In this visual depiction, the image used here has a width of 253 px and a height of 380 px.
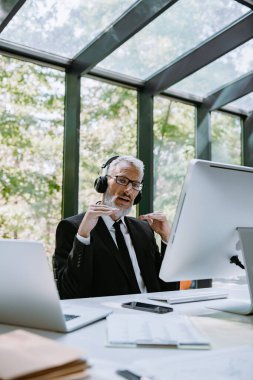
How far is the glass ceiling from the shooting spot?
137 inches

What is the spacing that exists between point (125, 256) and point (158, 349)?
1.27 m

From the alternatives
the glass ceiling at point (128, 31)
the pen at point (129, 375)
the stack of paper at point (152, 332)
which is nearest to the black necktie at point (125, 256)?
the stack of paper at point (152, 332)

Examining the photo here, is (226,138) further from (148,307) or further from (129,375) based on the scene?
(129,375)

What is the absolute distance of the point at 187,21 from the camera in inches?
152

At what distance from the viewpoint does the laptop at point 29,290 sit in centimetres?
117

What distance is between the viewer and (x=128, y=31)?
3662 millimetres

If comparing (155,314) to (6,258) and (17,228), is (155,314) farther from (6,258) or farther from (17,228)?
(17,228)

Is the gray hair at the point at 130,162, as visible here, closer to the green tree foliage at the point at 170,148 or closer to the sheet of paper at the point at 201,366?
the sheet of paper at the point at 201,366

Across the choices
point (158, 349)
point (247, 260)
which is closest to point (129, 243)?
point (247, 260)

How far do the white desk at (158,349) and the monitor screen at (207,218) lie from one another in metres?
0.18

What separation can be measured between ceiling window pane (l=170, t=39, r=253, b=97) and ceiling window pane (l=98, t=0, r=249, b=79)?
0.38 m

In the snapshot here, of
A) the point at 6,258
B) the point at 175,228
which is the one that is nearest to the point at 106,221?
the point at 175,228

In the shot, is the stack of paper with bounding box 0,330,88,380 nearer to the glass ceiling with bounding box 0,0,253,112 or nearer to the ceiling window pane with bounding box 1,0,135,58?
the glass ceiling with bounding box 0,0,253,112

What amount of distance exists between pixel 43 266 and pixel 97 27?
2.97m
